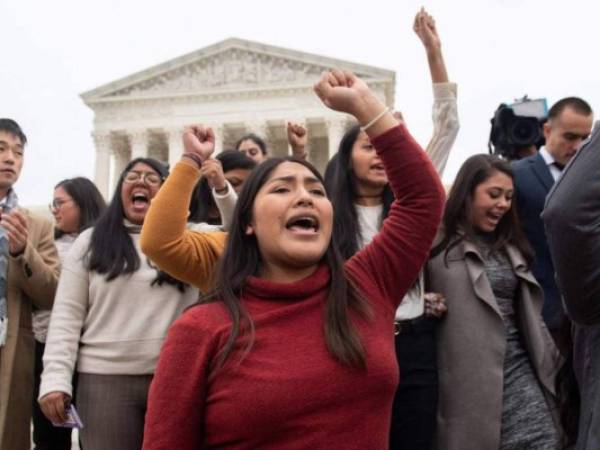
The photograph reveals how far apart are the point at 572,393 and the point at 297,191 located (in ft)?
3.40

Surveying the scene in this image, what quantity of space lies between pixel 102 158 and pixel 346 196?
1569 inches

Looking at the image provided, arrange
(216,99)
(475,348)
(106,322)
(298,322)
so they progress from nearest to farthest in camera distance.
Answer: (298,322)
(475,348)
(106,322)
(216,99)

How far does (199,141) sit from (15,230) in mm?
1649

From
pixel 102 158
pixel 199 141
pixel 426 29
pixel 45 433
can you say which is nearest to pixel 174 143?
pixel 102 158

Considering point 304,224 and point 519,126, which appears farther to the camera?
point 519,126

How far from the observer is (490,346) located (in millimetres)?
3039

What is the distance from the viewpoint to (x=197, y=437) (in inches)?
66.9

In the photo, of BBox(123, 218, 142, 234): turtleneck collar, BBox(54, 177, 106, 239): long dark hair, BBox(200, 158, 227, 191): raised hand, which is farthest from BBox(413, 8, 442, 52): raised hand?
BBox(54, 177, 106, 239): long dark hair

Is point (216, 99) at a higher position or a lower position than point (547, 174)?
higher

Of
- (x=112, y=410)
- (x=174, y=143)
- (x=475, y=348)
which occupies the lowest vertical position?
(x=112, y=410)

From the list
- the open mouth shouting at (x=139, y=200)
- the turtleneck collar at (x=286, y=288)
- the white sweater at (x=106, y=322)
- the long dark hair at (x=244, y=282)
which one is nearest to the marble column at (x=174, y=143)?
the open mouth shouting at (x=139, y=200)

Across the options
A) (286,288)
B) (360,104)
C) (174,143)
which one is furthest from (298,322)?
(174,143)

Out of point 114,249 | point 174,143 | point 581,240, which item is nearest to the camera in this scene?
point 581,240

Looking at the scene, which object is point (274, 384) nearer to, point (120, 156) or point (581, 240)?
point (581, 240)
